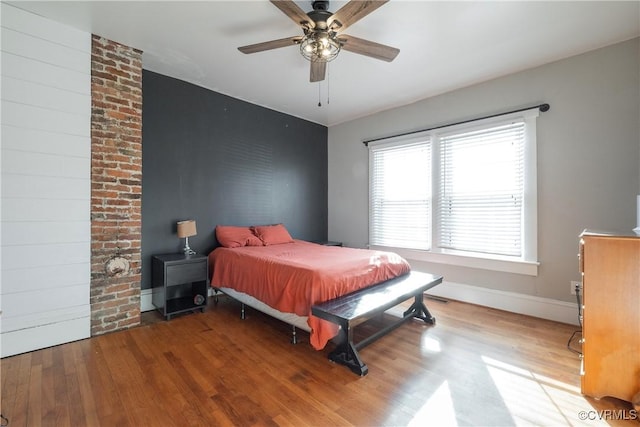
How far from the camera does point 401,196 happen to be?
424 cm

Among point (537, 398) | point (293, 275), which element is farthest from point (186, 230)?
point (537, 398)

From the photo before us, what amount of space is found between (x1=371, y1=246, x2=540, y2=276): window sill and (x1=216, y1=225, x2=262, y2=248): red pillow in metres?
2.15

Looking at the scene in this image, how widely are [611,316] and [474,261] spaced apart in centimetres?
177

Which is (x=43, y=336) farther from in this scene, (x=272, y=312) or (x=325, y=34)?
(x=325, y=34)

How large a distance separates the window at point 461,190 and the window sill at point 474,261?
4 centimetres

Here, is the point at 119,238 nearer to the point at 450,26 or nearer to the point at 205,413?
the point at 205,413

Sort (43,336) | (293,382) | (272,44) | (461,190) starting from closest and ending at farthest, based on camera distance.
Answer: (293,382)
(272,44)
(43,336)
(461,190)

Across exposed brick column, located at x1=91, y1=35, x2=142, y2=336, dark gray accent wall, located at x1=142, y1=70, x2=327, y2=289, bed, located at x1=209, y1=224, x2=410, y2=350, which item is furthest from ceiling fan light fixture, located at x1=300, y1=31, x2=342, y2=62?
dark gray accent wall, located at x1=142, y1=70, x2=327, y2=289

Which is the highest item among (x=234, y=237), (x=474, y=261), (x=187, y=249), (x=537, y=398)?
(x=234, y=237)

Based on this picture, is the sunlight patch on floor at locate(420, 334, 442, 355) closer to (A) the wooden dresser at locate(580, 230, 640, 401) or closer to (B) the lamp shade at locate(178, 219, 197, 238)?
(A) the wooden dresser at locate(580, 230, 640, 401)

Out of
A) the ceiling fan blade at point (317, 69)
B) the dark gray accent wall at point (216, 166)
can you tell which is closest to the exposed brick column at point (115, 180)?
the dark gray accent wall at point (216, 166)

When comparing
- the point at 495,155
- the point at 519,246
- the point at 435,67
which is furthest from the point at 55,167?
the point at 519,246

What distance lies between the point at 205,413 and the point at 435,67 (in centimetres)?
377

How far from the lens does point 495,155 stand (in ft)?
10.9
